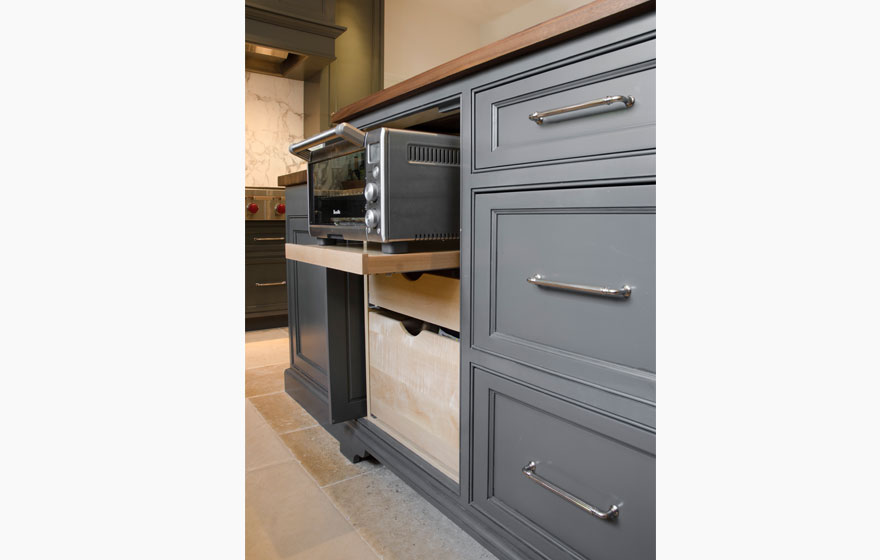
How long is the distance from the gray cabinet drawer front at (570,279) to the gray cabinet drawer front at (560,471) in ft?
0.27

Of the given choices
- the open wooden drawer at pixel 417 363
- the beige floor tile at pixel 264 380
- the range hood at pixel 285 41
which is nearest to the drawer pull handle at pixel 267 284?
the beige floor tile at pixel 264 380

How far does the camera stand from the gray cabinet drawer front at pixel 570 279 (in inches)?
33.1

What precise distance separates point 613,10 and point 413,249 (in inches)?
25.3

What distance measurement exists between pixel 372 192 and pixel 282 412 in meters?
1.30

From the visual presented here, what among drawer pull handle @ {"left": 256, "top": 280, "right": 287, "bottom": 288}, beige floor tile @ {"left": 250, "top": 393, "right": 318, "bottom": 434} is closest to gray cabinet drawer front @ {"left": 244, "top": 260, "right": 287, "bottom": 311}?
drawer pull handle @ {"left": 256, "top": 280, "right": 287, "bottom": 288}

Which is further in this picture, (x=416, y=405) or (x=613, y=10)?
(x=416, y=405)

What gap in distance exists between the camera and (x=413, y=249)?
1.27 metres

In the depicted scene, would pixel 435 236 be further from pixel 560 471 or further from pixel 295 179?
pixel 295 179

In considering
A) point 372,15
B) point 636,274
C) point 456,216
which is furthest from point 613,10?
point 372,15

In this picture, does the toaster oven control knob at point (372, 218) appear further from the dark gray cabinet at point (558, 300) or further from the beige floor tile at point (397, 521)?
the beige floor tile at point (397, 521)
